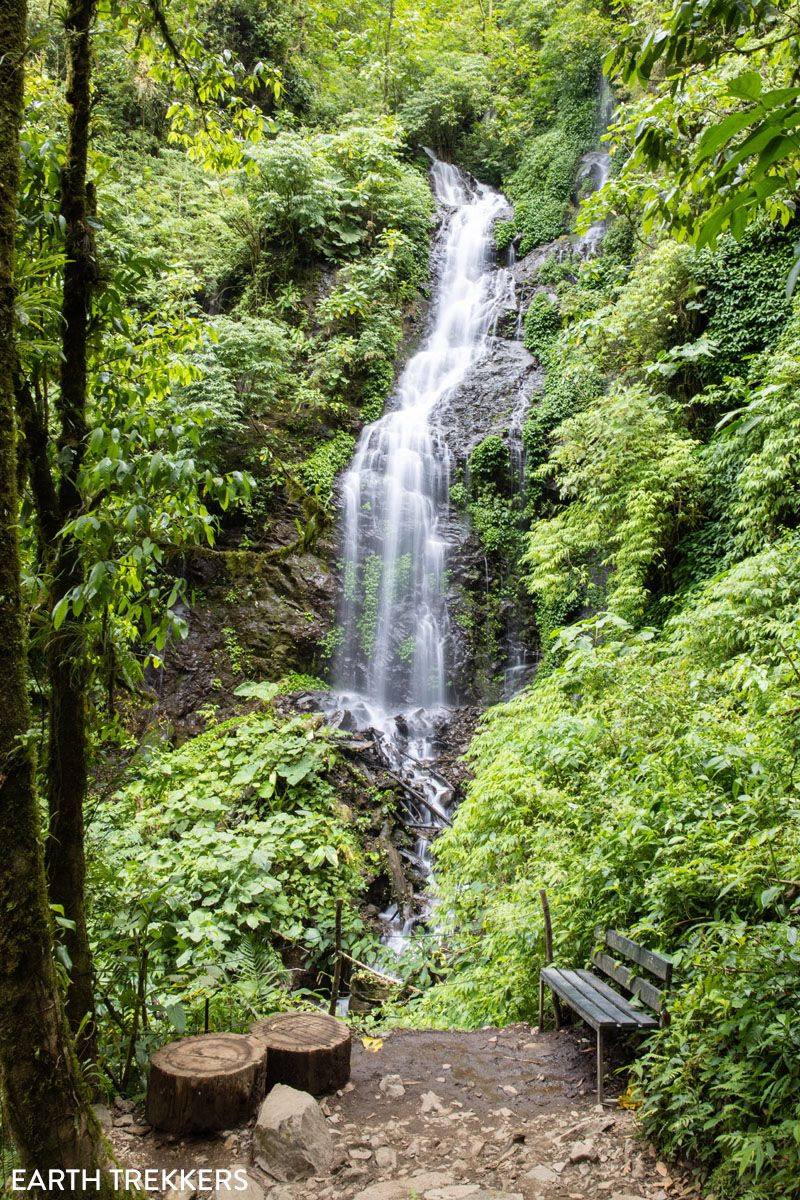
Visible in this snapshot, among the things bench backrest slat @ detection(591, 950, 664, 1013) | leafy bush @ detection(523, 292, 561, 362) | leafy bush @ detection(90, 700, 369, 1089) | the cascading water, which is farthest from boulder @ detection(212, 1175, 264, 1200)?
leafy bush @ detection(523, 292, 561, 362)

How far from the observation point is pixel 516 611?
1351cm

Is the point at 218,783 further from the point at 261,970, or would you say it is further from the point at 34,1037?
the point at 34,1037

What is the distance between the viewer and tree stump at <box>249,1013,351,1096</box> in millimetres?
3568

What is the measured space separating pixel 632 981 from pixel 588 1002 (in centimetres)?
26

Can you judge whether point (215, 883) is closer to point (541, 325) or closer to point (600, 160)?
point (541, 325)

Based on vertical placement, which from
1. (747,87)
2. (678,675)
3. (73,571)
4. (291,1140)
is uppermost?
(747,87)

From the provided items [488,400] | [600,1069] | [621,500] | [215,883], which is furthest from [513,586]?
[600,1069]

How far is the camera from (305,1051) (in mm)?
3566

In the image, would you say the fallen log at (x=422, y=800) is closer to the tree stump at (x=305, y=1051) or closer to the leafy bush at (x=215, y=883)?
the leafy bush at (x=215, y=883)

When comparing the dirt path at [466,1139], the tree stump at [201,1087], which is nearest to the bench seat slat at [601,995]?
the dirt path at [466,1139]

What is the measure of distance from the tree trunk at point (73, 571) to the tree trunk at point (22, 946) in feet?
2.67

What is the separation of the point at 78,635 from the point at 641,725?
13.6ft

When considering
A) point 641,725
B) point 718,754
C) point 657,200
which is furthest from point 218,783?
point 657,200

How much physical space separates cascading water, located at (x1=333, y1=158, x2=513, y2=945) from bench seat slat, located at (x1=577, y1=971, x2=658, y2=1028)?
560 cm
